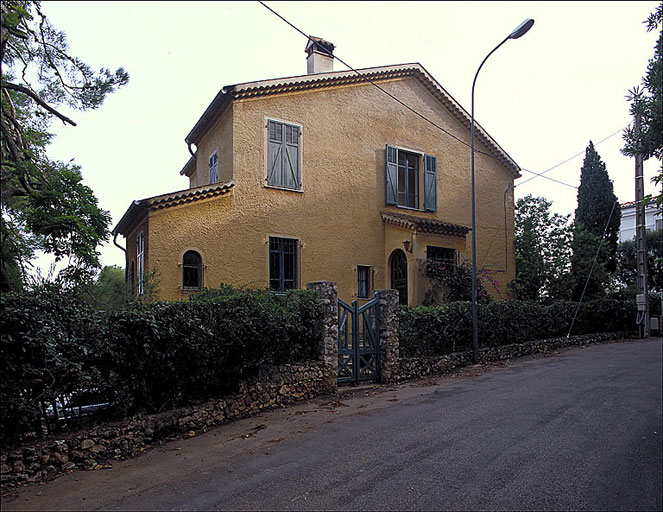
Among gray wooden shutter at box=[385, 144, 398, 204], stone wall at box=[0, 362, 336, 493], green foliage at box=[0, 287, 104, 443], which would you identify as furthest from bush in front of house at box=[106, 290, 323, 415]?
gray wooden shutter at box=[385, 144, 398, 204]

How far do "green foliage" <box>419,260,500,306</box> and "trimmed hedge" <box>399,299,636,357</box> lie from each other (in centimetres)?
129

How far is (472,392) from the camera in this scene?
33.2 feet

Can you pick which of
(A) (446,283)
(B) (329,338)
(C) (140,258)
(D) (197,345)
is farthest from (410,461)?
(A) (446,283)

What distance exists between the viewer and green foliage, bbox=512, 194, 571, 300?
20344 mm

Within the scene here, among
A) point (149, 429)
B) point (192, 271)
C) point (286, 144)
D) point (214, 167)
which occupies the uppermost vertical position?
point (286, 144)

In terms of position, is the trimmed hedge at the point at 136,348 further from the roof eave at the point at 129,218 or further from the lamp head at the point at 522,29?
the lamp head at the point at 522,29

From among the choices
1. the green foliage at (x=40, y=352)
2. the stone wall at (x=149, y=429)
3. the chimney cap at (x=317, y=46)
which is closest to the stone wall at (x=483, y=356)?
the stone wall at (x=149, y=429)

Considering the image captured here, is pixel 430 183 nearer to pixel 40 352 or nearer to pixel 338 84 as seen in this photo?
pixel 338 84

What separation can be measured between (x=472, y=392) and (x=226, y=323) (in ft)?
16.3

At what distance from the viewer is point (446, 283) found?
16.7m

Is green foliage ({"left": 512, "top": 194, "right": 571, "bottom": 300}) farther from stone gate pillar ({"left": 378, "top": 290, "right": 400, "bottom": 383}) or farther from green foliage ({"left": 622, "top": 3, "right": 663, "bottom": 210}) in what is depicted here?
green foliage ({"left": 622, "top": 3, "right": 663, "bottom": 210})

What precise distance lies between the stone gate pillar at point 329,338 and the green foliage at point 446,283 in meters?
6.62

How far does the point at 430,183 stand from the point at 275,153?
5969 millimetres

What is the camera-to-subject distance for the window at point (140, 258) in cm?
1285
